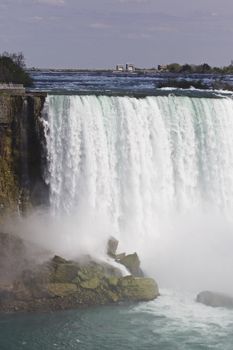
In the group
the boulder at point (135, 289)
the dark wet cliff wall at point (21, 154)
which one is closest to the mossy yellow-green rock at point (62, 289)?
the boulder at point (135, 289)

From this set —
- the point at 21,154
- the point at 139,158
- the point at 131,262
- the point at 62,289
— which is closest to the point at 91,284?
the point at 62,289

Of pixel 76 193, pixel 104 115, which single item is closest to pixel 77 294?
pixel 76 193

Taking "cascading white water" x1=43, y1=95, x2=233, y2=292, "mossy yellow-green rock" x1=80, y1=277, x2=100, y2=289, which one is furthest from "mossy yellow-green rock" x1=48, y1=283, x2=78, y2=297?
"cascading white water" x1=43, y1=95, x2=233, y2=292

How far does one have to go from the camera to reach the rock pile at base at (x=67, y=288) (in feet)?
61.3

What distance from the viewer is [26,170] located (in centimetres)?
2242

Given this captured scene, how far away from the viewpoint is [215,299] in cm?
1908

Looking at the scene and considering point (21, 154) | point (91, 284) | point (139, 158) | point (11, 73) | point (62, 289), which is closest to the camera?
point (62, 289)

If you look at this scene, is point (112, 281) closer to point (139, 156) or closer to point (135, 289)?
point (135, 289)

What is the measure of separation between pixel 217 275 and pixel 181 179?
406 centimetres

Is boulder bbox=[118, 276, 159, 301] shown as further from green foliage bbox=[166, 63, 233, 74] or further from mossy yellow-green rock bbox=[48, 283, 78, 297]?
green foliage bbox=[166, 63, 233, 74]

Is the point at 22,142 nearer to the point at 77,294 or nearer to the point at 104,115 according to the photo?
the point at 104,115

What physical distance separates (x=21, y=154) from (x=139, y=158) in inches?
151

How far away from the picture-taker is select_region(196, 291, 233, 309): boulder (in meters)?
19.0

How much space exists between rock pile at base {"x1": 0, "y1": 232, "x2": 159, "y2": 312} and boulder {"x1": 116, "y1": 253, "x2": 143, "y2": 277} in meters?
0.85
